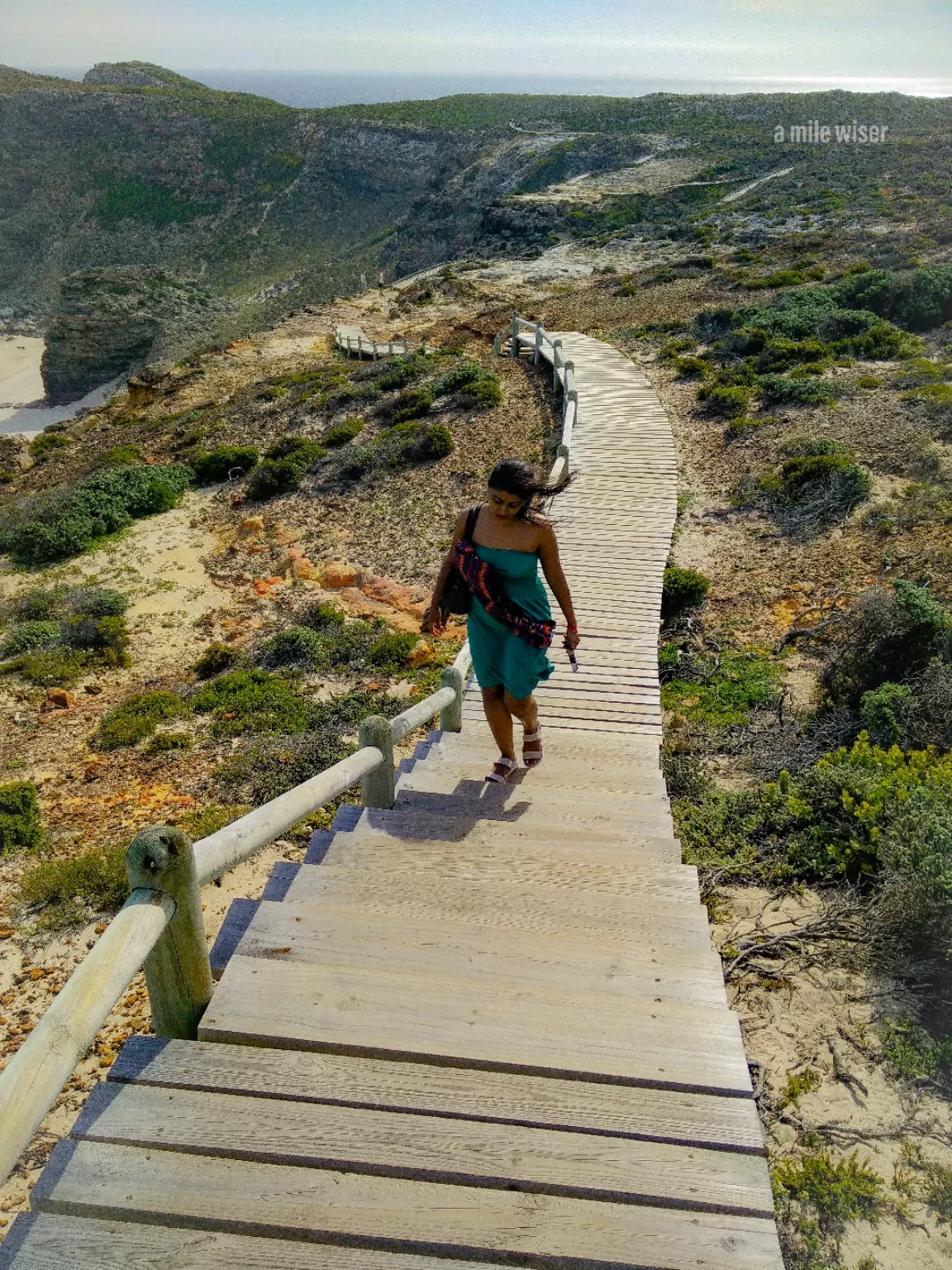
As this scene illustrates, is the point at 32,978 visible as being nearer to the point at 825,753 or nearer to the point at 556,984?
the point at 556,984

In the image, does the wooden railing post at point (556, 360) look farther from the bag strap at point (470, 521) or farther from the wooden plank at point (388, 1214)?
the wooden plank at point (388, 1214)

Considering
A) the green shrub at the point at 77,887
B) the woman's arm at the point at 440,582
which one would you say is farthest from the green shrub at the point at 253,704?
the woman's arm at the point at 440,582

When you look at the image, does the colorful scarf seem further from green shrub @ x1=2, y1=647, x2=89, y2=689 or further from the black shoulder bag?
green shrub @ x1=2, y1=647, x2=89, y2=689

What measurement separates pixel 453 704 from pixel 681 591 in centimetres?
456

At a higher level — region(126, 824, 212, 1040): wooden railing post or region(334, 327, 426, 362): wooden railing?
region(126, 824, 212, 1040): wooden railing post

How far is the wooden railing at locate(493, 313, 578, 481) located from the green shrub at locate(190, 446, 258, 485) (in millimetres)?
7575

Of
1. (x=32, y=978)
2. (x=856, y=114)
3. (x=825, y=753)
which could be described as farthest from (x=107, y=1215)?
(x=856, y=114)

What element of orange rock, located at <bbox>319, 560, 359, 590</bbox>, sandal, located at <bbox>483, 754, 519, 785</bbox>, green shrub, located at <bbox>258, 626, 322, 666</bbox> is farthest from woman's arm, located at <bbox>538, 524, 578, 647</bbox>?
orange rock, located at <bbox>319, 560, 359, 590</bbox>

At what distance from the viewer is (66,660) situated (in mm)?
11891

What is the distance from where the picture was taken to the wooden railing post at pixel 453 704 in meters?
6.21

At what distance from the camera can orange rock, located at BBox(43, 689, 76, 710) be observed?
10.8 meters

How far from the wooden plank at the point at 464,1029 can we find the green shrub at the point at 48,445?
1079 inches

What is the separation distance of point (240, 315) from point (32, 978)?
51.7 m

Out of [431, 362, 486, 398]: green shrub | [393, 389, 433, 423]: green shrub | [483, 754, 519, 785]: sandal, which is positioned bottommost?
[393, 389, 433, 423]: green shrub
